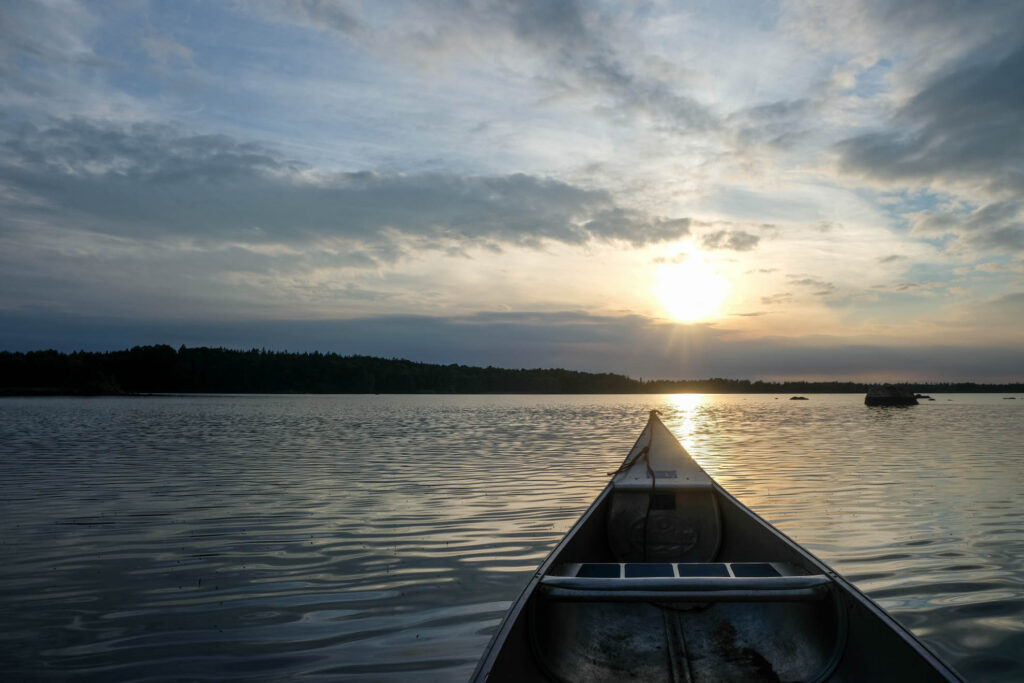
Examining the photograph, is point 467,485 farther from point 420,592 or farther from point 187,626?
point 187,626

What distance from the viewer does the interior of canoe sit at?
5234mm

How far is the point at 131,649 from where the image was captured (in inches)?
278

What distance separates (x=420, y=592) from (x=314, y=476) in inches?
482

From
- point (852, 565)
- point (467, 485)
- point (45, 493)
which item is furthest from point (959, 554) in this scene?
point (45, 493)

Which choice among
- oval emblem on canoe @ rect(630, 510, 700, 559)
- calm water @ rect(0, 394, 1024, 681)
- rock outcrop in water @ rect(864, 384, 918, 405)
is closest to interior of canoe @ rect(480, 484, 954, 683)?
calm water @ rect(0, 394, 1024, 681)

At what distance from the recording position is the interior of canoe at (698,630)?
5.23 meters

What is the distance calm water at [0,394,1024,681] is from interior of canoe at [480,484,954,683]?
54.0 inches

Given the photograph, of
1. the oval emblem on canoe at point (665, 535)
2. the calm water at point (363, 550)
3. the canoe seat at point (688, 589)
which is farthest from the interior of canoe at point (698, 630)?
the oval emblem on canoe at point (665, 535)

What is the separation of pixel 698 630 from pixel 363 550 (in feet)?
21.8

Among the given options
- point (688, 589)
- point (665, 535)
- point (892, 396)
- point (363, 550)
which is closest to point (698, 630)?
point (688, 589)

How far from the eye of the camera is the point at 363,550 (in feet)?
36.9

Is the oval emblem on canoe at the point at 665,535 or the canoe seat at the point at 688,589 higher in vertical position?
the canoe seat at the point at 688,589

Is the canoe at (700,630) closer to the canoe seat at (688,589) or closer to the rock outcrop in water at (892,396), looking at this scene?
the canoe seat at (688,589)

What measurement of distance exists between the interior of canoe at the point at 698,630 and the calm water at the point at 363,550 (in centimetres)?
137
